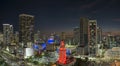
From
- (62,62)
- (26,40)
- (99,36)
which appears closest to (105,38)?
(99,36)

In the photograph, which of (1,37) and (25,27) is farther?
(25,27)

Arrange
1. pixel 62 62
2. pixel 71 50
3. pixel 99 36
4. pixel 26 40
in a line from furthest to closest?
pixel 26 40 → pixel 99 36 → pixel 71 50 → pixel 62 62

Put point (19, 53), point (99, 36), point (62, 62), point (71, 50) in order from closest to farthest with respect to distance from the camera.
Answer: point (62, 62) → point (19, 53) → point (71, 50) → point (99, 36)

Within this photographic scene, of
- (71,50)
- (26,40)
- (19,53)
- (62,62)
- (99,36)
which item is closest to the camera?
(62,62)

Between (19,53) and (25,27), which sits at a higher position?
(25,27)

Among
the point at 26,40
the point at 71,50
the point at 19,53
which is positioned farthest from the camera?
the point at 26,40

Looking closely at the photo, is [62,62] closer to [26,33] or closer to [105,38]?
[105,38]

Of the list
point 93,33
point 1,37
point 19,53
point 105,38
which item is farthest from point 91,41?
point 1,37

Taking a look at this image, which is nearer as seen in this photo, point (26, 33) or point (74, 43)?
point (74, 43)

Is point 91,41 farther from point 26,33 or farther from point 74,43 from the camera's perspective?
point 26,33
